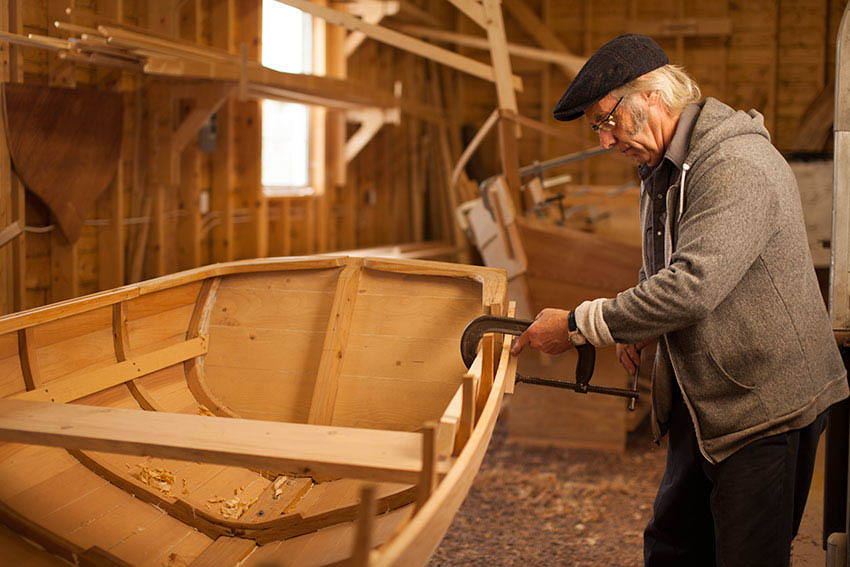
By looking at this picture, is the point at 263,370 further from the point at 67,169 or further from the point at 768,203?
the point at 768,203

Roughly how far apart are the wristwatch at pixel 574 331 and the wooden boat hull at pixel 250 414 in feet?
0.87

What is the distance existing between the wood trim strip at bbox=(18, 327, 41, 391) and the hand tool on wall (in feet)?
4.06

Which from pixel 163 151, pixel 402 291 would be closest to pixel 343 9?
pixel 163 151

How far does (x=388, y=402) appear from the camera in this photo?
3031 mm

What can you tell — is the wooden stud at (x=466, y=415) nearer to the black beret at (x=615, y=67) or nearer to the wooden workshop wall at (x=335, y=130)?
the black beret at (x=615, y=67)

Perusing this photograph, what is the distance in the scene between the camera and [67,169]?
→ 11.9ft

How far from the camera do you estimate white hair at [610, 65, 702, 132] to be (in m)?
1.90

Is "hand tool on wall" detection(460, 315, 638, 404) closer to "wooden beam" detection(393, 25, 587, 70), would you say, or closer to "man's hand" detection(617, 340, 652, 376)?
"man's hand" detection(617, 340, 652, 376)

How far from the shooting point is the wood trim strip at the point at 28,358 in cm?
233

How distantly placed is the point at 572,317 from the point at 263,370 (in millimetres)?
1595

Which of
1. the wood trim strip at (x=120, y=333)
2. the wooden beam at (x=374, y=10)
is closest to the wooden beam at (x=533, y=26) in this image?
the wooden beam at (x=374, y=10)

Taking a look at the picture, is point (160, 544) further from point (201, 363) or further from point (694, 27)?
point (694, 27)

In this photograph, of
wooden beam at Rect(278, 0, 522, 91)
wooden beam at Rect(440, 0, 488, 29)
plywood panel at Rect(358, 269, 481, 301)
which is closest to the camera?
plywood panel at Rect(358, 269, 481, 301)

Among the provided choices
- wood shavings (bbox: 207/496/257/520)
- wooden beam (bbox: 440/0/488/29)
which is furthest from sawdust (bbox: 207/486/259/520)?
wooden beam (bbox: 440/0/488/29)
